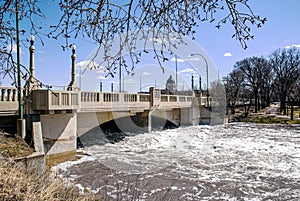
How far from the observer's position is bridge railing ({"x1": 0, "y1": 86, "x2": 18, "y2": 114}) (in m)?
11.5

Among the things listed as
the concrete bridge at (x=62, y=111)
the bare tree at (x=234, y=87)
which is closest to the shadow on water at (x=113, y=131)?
the concrete bridge at (x=62, y=111)

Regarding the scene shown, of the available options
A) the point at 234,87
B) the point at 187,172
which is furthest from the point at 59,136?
the point at 234,87

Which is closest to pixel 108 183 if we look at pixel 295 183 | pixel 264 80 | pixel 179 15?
Answer: pixel 295 183

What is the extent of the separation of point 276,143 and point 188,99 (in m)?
15.0

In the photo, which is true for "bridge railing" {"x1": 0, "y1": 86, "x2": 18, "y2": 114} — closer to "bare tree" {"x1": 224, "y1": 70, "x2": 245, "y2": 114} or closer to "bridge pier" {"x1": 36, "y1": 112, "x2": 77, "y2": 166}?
"bridge pier" {"x1": 36, "y1": 112, "x2": 77, "y2": 166}

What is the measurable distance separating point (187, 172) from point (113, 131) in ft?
48.3

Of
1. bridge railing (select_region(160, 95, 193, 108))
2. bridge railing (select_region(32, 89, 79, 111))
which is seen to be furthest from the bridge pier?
bridge railing (select_region(160, 95, 193, 108))

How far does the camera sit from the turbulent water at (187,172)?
30.4ft

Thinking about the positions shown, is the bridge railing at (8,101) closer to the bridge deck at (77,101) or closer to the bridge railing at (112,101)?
the bridge deck at (77,101)

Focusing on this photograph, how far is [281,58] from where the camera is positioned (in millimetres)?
57062

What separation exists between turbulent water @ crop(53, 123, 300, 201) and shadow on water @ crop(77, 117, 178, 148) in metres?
1.77

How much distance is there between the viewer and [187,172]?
1202 cm

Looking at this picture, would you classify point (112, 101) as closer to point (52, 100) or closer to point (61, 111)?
point (61, 111)

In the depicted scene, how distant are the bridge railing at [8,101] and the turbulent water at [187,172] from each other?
3592 millimetres
